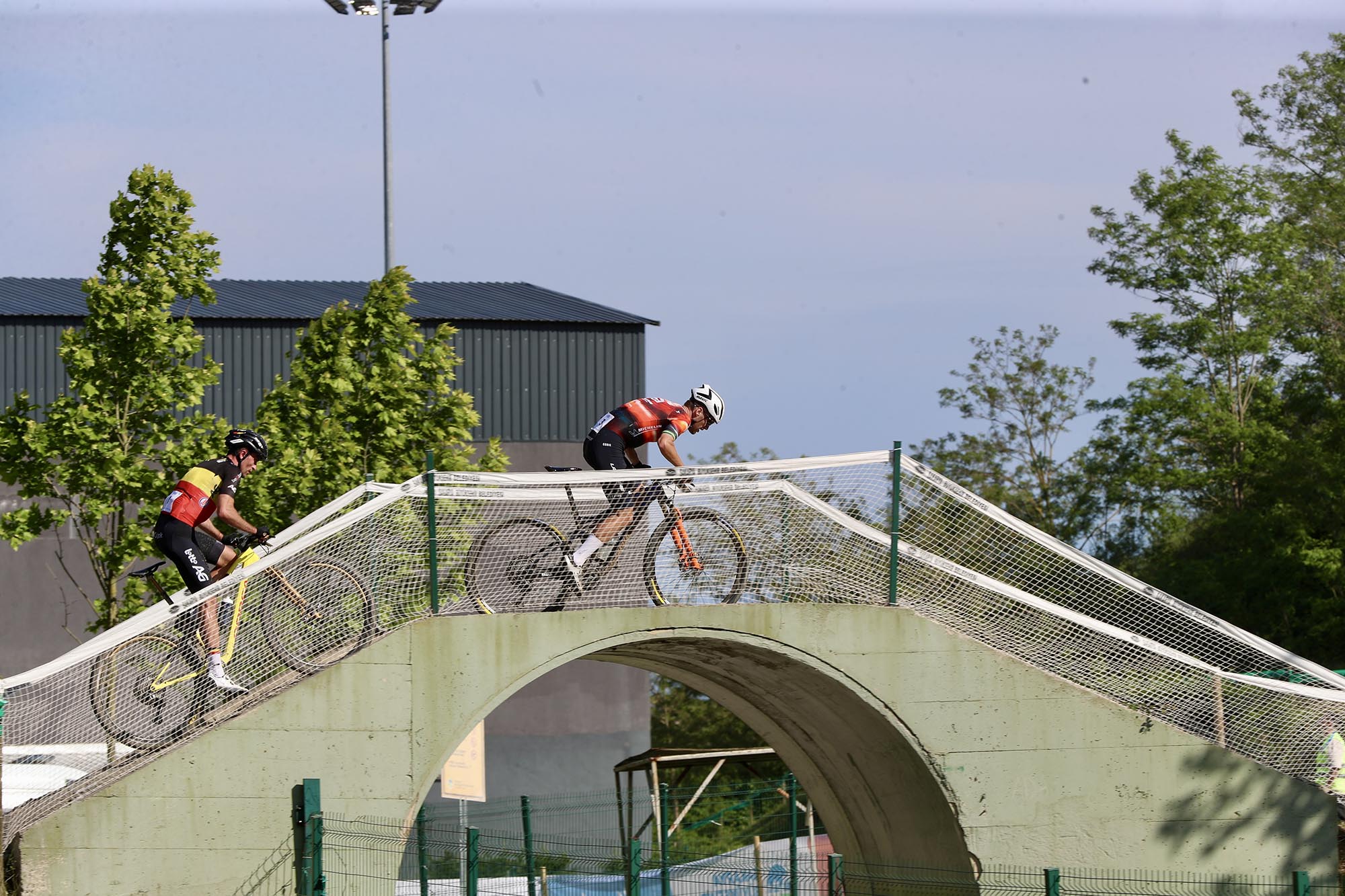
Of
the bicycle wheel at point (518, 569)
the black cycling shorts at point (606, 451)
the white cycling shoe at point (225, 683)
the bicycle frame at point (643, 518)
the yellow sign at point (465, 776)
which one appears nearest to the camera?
the white cycling shoe at point (225, 683)

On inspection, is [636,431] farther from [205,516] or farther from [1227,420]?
[1227,420]

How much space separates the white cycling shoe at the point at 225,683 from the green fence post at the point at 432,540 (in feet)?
4.95

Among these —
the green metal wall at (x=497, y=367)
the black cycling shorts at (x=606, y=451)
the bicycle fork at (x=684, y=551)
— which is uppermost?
the green metal wall at (x=497, y=367)

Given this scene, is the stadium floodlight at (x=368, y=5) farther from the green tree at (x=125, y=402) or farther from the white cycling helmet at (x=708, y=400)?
the white cycling helmet at (x=708, y=400)

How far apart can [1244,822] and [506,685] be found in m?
6.18

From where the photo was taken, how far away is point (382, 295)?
1964cm

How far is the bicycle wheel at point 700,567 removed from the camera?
1279cm

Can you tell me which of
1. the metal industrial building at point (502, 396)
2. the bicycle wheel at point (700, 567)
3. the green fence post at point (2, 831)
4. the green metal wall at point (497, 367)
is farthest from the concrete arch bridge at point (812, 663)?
the metal industrial building at point (502, 396)

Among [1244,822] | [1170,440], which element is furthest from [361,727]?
[1170,440]

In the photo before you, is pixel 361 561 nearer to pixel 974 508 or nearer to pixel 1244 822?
pixel 974 508

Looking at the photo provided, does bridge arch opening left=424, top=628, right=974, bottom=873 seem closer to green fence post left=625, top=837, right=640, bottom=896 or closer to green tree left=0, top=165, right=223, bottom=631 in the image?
green fence post left=625, top=837, right=640, bottom=896

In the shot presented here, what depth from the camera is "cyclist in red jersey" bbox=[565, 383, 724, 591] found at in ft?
42.3

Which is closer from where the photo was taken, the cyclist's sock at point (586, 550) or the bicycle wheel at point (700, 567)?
the cyclist's sock at point (586, 550)

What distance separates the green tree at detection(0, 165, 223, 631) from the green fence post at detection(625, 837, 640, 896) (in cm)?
612
